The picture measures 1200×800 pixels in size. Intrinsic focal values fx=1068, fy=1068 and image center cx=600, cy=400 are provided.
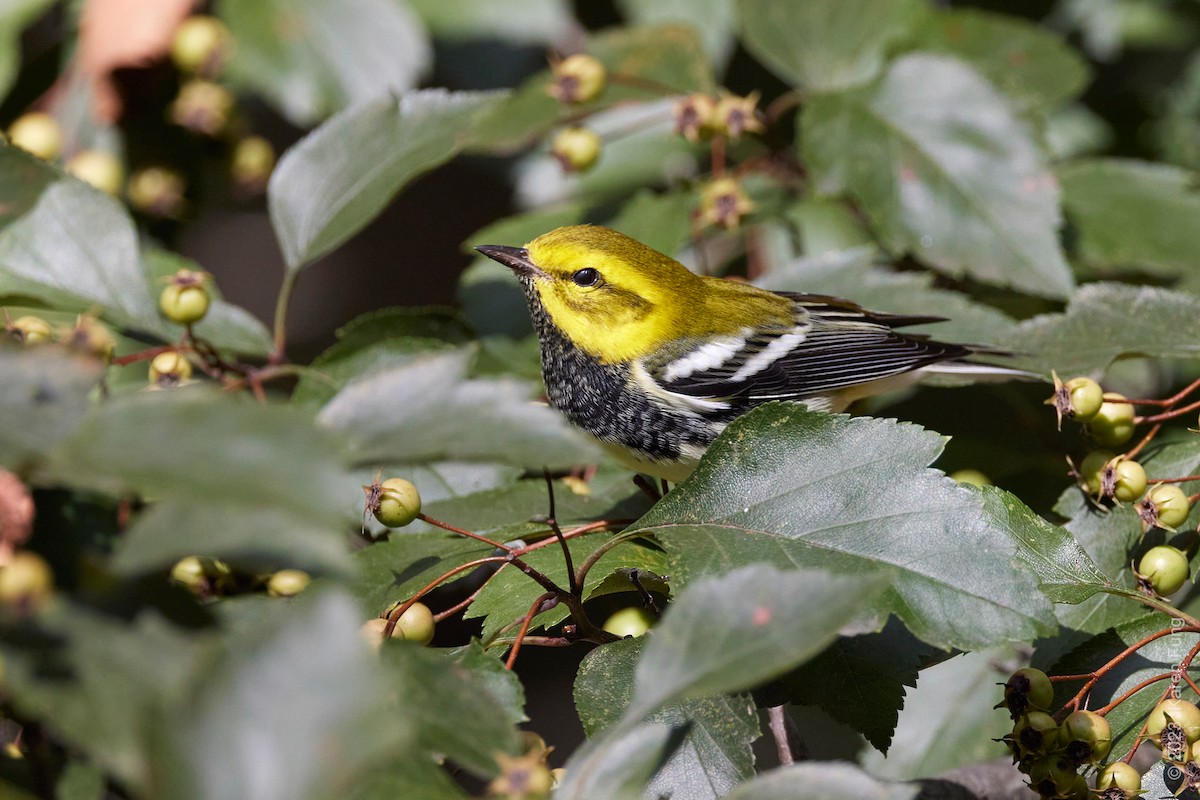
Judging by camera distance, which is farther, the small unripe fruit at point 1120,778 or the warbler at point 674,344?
the warbler at point 674,344

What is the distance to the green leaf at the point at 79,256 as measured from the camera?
2.08 metres

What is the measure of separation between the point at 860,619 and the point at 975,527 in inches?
7.8

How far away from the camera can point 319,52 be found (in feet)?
10.2

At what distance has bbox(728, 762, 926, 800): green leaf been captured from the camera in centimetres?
99

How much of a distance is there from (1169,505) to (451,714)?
1.24 m

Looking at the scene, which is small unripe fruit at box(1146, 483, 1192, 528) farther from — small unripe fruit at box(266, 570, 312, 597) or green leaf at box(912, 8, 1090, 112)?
green leaf at box(912, 8, 1090, 112)

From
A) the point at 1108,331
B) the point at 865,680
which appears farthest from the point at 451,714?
the point at 1108,331

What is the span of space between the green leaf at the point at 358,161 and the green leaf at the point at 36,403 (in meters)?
1.30

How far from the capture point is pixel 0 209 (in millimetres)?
1697

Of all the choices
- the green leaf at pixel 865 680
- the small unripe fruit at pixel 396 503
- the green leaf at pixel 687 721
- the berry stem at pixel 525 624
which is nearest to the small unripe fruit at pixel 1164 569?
the green leaf at pixel 865 680

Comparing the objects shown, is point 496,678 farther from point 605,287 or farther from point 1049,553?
point 605,287

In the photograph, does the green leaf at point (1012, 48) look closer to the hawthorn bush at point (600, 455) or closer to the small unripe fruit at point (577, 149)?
the hawthorn bush at point (600, 455)

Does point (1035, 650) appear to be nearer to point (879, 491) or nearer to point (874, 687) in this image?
point (874, 687)

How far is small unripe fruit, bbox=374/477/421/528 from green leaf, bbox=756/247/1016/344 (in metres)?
1.09
